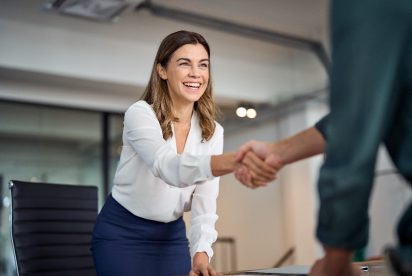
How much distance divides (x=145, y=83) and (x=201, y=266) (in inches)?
174

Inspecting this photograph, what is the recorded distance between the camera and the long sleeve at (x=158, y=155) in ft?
4.41

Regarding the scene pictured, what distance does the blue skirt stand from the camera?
1.72m

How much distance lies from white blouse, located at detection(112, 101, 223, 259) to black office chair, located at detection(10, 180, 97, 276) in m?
0.50

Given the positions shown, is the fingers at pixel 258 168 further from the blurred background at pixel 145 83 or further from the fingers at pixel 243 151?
the blurred background at pixel 145 83

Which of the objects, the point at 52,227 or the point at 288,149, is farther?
the point at 52,227

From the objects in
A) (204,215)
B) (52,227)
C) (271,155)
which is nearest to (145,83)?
(52,227)


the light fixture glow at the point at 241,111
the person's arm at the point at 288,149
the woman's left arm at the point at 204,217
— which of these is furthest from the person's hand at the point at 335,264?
the light fixture glow at the point at 241,111

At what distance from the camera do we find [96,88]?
6.14 metres

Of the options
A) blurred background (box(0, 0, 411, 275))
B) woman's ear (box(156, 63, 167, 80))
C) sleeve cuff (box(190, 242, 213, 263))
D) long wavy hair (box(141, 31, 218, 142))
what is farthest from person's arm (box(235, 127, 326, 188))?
blurred background (box(0, 0, 411, 275))

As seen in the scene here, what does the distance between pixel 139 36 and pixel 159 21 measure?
451 mm

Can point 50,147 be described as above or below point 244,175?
above

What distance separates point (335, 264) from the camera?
2.54 ft

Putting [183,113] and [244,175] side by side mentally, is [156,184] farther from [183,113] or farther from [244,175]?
[244,175]

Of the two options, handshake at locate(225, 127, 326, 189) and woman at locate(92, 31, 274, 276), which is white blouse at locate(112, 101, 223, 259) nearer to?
woman at locate(92, 31, 274, 276)
